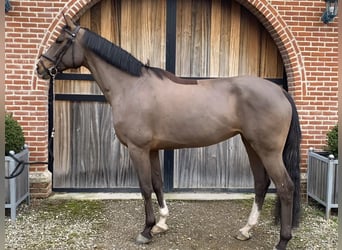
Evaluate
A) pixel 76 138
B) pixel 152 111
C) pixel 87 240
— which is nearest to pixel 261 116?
pixel 152 111

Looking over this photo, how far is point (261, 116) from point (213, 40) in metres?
2.16

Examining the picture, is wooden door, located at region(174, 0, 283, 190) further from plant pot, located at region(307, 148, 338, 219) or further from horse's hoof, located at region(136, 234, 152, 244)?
horse's hoof, located at region(136, 234, 152, 244)

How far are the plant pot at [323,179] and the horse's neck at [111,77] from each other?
2.53 meters

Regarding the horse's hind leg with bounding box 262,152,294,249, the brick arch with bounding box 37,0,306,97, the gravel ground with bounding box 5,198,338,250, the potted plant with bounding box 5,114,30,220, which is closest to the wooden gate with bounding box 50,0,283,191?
the brick arch with bounding box 37,0,306,97

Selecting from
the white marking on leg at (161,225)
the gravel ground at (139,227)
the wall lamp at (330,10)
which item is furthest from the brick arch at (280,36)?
the white marking on leg at (161,225)

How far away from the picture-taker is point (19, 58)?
4516 mm

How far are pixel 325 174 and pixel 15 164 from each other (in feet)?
11.9

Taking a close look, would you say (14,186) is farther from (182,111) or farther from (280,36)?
(280,36)

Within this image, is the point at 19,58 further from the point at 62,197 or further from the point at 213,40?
the point at 213,40

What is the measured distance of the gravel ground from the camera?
3506 mm

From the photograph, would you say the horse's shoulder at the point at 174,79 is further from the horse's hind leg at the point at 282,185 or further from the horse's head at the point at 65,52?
the horse's hind leg at the point at 282,185

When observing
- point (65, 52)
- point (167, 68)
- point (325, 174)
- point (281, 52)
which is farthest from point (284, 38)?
point (65, 52)

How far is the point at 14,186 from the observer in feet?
13.0

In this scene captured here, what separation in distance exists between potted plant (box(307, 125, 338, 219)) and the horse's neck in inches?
99.8
